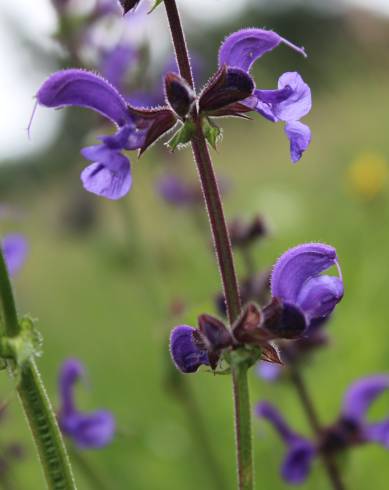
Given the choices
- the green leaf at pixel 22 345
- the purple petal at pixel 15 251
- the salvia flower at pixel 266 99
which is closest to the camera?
the green leaf at pixel 22 345

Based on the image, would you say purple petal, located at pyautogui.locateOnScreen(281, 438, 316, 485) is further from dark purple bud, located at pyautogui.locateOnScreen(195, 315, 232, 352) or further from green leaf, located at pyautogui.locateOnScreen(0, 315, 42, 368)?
green leaf, located at pyautogui.locateOnScreen(0, 315, 42, 368)

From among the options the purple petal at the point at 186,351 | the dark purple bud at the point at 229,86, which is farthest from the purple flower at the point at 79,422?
the dark purple bud at the point at 229,86

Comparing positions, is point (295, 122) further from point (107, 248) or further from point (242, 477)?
point (107, 248)

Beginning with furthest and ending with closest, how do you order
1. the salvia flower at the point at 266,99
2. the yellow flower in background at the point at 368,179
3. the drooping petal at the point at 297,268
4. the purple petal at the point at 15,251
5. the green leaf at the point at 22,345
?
1. the yellow flower in background at the point at 368,179
2. the purple petal at the point at 15,251
3. the drooping petal at the point at 297,268
4. the salvia flower at the point at 266,99
5. the green leaf at the point at 22,345

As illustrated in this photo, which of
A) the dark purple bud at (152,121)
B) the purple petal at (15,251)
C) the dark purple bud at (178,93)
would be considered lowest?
the dark purple bud at (178,93)

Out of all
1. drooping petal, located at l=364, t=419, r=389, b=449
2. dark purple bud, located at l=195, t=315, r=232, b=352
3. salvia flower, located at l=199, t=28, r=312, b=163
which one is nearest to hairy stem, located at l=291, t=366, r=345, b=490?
drooping petal, located at l=364, t=419, r=389, b=449

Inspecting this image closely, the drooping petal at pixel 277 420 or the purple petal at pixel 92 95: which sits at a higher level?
the purple petal at pixel 92 95

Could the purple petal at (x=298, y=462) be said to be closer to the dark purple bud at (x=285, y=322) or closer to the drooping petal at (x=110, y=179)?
the dark purple bud at (x=285, y=322)

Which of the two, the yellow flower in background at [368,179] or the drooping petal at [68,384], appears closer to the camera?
the drooping petal at [68,384]
